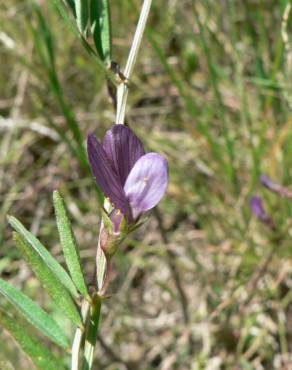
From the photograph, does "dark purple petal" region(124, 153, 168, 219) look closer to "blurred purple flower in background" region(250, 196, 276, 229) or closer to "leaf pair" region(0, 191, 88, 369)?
"leaf pair" region(0, 191, 88, 369)

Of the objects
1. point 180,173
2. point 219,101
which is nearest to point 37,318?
point 219,101

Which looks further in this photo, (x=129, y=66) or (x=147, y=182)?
(x=129, y=66)

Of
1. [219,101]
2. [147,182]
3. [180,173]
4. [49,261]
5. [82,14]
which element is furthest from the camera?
[180,173]

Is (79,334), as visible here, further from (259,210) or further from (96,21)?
(259,210)

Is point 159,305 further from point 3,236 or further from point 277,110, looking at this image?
point 277,110

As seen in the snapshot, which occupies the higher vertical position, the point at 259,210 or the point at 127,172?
the point at 127,172

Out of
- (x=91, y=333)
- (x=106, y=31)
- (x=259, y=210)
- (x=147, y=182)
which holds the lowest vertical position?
(x=259, y=210)

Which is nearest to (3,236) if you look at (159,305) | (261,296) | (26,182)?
(26,182)
